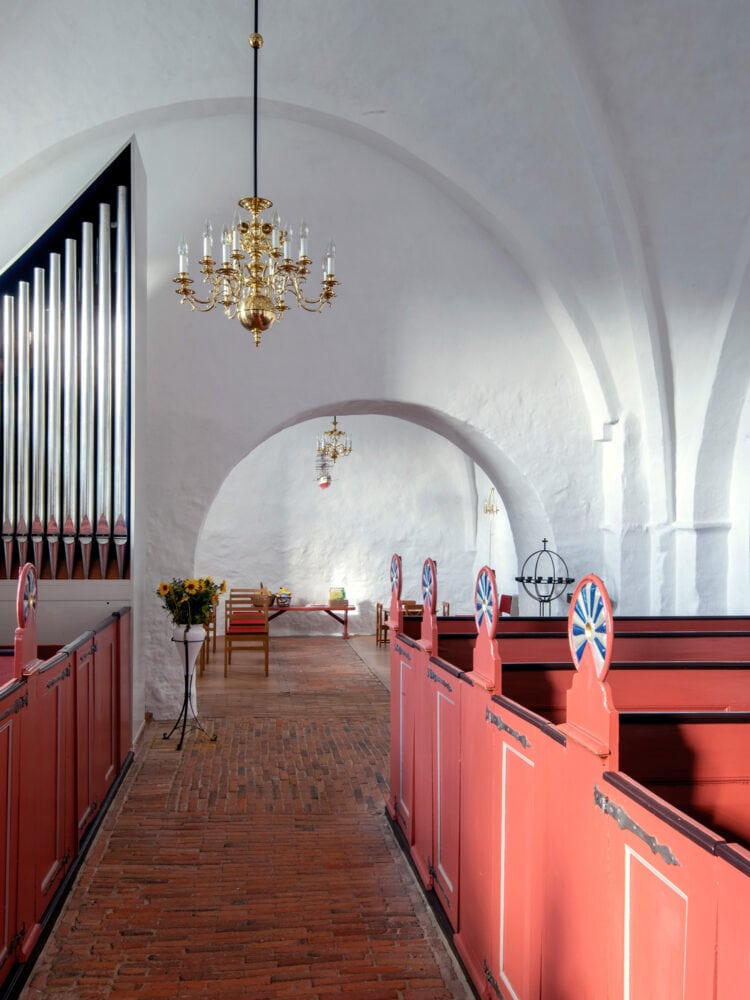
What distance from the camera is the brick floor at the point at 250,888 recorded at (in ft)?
11.5

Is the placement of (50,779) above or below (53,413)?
below

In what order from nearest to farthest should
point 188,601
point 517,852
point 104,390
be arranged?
point 517,852 → point 104,390 → point 188,601

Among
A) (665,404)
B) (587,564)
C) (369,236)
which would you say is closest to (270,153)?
(369,236)

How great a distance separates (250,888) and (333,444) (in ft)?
34.1

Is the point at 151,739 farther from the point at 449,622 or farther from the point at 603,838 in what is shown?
the point at 603,838

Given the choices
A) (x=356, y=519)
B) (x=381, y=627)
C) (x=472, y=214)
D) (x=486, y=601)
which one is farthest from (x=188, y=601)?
(x=356, y=519)

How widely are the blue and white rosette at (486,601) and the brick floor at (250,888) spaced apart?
5.07ft

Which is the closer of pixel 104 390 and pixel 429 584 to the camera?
pixel 429 584

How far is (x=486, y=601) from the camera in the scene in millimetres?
3488

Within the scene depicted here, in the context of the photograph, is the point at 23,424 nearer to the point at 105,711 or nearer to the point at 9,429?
the point at 9,429

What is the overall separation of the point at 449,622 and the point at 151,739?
3.22 meters

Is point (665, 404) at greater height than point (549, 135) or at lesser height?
lesser

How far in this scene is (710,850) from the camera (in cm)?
169

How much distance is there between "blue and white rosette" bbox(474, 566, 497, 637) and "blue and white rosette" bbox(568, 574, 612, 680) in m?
0.83
